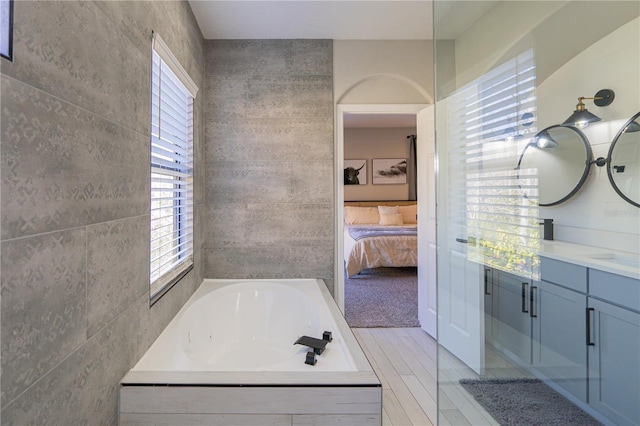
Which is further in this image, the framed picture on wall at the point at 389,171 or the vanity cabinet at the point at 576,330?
the framed picture on wall at the point at 389,171

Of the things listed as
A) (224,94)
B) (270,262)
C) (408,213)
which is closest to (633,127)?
(270,262)

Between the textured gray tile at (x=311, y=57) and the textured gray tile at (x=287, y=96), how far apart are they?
0.06 metres

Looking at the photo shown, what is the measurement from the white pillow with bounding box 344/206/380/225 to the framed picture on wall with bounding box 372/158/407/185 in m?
0.82

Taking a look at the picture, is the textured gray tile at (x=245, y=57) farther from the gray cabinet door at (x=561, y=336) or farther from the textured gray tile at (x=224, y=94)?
the gray cabinet door at (x=561, y=336)

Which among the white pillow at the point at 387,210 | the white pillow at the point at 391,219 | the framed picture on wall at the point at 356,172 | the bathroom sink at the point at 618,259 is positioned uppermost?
the framed picture on wall at the point at 356,172

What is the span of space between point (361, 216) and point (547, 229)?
4091 millimetres

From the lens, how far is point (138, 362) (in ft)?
4.44

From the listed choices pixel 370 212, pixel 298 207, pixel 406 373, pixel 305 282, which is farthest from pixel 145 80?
pixel 370 212

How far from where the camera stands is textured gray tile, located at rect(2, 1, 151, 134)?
2.48ft

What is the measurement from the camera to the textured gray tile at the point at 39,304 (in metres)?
0.70

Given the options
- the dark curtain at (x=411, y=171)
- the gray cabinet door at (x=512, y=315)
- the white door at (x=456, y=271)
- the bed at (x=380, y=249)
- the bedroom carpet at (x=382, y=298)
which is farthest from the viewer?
the dark curtain at (x=411, y=171)

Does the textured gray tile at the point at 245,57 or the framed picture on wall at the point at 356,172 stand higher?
the textured gray tile at the point at 245,57

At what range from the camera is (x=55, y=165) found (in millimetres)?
854

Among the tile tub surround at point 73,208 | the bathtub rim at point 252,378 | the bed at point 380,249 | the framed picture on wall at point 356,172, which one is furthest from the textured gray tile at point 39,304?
the framed picture on wall at point 356,172
